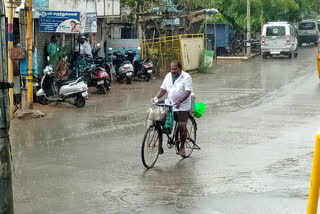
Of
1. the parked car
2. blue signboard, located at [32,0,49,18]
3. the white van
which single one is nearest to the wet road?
blue signboard, located at [32,0,49,18]

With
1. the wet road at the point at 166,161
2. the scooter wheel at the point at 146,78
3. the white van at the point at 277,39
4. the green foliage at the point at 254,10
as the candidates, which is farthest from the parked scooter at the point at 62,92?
the white van at the point at 277,39

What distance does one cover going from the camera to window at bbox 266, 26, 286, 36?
35562 mm

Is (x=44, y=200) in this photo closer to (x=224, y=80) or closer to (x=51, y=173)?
(x=51, y=173)

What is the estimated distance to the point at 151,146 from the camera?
9.70 m

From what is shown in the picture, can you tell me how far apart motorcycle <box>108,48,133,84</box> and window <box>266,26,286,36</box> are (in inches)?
559

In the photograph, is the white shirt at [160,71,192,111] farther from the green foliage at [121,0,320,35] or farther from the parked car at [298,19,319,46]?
the parked car at [298,19,319,46]

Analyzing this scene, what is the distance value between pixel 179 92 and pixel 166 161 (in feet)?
3.74

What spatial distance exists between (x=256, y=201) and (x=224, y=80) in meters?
17.0

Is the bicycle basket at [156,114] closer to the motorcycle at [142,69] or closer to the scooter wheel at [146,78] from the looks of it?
the motorcycle at [142,69]

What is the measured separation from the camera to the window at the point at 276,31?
1400 inches

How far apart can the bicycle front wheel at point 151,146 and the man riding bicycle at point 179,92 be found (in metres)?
0.13

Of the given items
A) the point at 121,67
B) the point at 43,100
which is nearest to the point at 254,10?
the point at 121,67

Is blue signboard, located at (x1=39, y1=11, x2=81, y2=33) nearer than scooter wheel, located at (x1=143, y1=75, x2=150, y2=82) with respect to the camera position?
Yes

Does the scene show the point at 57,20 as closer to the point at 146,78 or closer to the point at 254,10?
the point at 146,78
